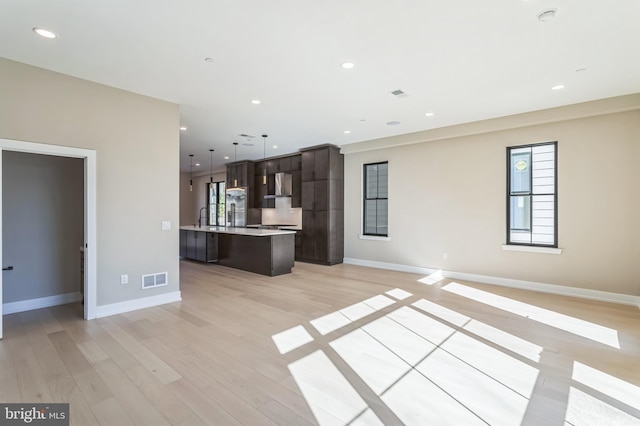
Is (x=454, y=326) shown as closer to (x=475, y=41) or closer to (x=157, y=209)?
(x=475, y=41)

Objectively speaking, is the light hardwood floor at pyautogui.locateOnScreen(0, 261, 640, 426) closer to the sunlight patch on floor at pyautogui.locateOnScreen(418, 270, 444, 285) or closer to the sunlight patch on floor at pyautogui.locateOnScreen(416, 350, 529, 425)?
the sunlight patch on floor at pyautogui.locateOnScreen(416, 350, 529, 425)

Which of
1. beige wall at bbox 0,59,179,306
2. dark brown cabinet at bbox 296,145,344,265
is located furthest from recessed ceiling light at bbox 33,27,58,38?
dark brown cabinet at bbox 296,145,344,265

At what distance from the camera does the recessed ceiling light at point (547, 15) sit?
8.16 feet

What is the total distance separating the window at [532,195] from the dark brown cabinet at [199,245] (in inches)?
257

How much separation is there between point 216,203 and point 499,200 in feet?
32.3

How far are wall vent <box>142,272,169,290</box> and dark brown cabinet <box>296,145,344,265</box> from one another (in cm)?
390

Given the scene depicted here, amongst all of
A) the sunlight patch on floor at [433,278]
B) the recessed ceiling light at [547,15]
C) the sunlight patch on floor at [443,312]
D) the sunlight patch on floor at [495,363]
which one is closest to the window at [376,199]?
the sunlight patch on floor at [433,278]

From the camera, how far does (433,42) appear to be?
2.95 metres

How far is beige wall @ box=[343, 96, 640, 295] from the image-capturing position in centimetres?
451

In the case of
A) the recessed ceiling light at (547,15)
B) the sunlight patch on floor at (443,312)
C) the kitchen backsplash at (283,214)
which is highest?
the recessed ceiling light at (547,15)

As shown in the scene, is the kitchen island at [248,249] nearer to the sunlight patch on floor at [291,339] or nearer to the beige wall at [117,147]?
the beige wall at [117,147]

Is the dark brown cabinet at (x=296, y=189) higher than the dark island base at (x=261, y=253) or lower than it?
higher

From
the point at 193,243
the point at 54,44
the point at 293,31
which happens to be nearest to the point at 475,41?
the point at 293,31

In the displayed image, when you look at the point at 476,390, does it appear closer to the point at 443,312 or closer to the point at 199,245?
the point at 443,312
